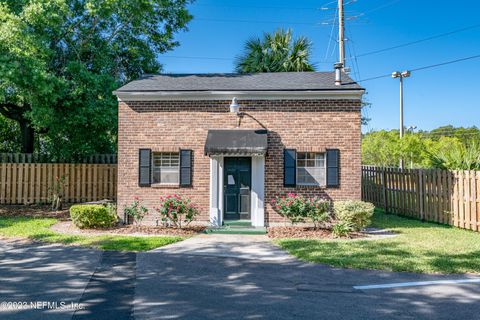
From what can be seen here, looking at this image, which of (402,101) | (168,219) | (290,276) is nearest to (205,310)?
(290,276)

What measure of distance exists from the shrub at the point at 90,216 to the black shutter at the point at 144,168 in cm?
145

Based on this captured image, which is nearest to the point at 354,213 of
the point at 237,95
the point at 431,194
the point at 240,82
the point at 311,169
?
the point at 311,169

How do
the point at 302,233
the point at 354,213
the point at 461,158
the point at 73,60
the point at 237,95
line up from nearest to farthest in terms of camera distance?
the point at 354,213 → the point at 302,233 → the point at 237,95 → the point at 461,158 → the point at 73,60

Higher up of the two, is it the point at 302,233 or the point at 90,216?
the point at 90,216

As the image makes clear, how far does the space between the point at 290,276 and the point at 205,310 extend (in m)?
2.14

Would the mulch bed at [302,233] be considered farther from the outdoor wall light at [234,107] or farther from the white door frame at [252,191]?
the outdoor wall light at [234,107]

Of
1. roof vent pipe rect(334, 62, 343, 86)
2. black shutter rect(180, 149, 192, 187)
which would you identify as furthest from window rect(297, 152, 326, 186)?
black shutter rect(180, 149, 192, 187)

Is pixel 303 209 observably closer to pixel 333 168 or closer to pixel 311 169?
pixel 311 169

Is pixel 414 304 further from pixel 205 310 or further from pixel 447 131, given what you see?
pixel 447 131

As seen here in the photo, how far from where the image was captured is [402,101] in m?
24.9

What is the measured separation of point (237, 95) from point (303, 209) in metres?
4.26

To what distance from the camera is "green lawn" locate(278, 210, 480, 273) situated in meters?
6.95

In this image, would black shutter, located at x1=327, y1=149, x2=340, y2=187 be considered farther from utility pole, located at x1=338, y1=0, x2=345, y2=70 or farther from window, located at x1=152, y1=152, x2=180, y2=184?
utility pole, located at x1=338, y1=0, x2=345, y2=70

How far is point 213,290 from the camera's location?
224 inches
